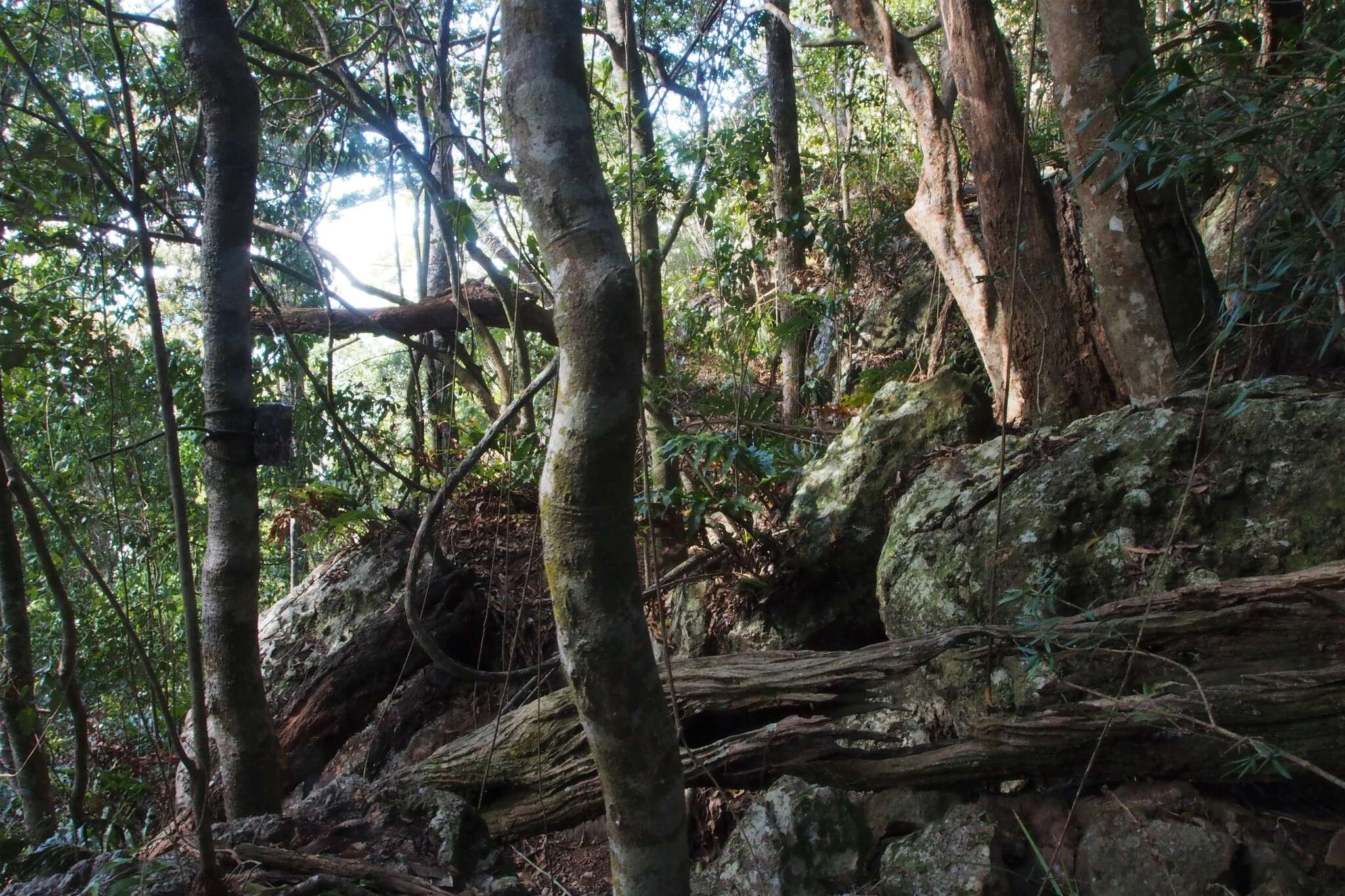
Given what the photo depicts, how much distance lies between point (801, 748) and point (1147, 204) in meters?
2.78

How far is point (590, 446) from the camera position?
164 centimetres

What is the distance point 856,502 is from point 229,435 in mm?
2786

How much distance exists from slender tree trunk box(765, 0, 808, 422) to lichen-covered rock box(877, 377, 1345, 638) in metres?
3.54

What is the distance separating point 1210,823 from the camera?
2281 millimetres

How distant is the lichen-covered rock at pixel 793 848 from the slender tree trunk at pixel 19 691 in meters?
2.43

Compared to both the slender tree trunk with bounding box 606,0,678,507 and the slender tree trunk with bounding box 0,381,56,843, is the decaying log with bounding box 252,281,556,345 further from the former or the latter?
the slender tree trunk with bounding box 0,381,56,843

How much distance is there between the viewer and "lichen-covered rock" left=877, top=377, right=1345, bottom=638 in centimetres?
284

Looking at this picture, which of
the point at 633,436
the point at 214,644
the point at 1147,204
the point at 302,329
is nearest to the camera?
the point at 633,436

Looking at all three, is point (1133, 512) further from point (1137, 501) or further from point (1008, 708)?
point (1008, 708)

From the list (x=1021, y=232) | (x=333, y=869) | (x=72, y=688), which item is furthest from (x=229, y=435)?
(x=1021, y=232)

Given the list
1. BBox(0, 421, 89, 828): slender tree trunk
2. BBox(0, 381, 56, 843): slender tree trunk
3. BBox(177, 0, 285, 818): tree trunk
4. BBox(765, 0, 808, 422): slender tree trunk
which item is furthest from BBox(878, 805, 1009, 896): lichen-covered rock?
BBox(765, 0, 808, 422): slender tree trunk

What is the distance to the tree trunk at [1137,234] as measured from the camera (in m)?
3.68

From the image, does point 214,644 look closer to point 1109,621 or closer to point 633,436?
point 633,436

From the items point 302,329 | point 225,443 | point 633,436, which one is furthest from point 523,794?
point 302,329
